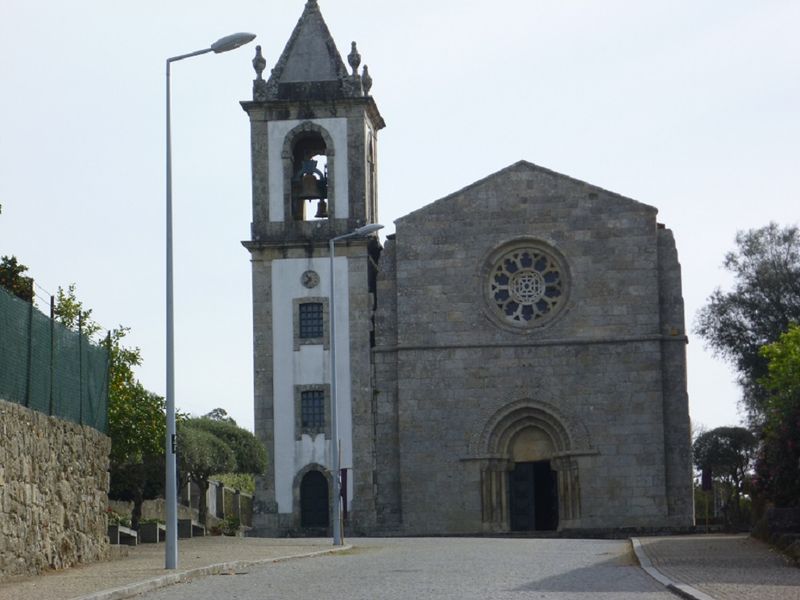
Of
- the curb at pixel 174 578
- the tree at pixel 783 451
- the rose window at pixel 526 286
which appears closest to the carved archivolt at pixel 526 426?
the rose window at pixel 526 286

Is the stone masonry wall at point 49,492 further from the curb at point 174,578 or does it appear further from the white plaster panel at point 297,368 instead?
the white plaster panel at point 297,368

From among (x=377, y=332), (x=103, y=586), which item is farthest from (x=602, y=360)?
(x=103, y=586)

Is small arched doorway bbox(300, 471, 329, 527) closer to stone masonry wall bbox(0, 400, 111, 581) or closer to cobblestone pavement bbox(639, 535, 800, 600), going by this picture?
cobblestone pavement bbox(639, 535, 800, 600)

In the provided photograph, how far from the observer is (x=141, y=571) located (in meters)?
23.6

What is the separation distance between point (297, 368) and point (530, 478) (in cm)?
774

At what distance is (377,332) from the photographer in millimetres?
51125

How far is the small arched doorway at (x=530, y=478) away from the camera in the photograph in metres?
50.7

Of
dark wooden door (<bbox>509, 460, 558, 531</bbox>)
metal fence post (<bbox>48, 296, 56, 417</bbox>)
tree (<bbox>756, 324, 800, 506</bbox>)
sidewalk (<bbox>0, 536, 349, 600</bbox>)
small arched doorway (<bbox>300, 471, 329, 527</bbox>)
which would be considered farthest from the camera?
dark wooden door (<bbox>509, 460, 558, 531</bbox>)

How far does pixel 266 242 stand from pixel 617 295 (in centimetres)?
1068

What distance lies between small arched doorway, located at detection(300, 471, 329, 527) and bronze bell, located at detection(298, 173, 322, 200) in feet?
28.0

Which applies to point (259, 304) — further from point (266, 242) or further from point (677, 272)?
point (677, 272)

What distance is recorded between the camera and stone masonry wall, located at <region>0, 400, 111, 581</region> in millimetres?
21859

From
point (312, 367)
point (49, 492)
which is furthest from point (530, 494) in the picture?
point (49, 492)

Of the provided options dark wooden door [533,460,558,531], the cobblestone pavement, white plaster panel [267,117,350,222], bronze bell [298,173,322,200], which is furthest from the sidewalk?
bronze bell [298,173,322,200]
